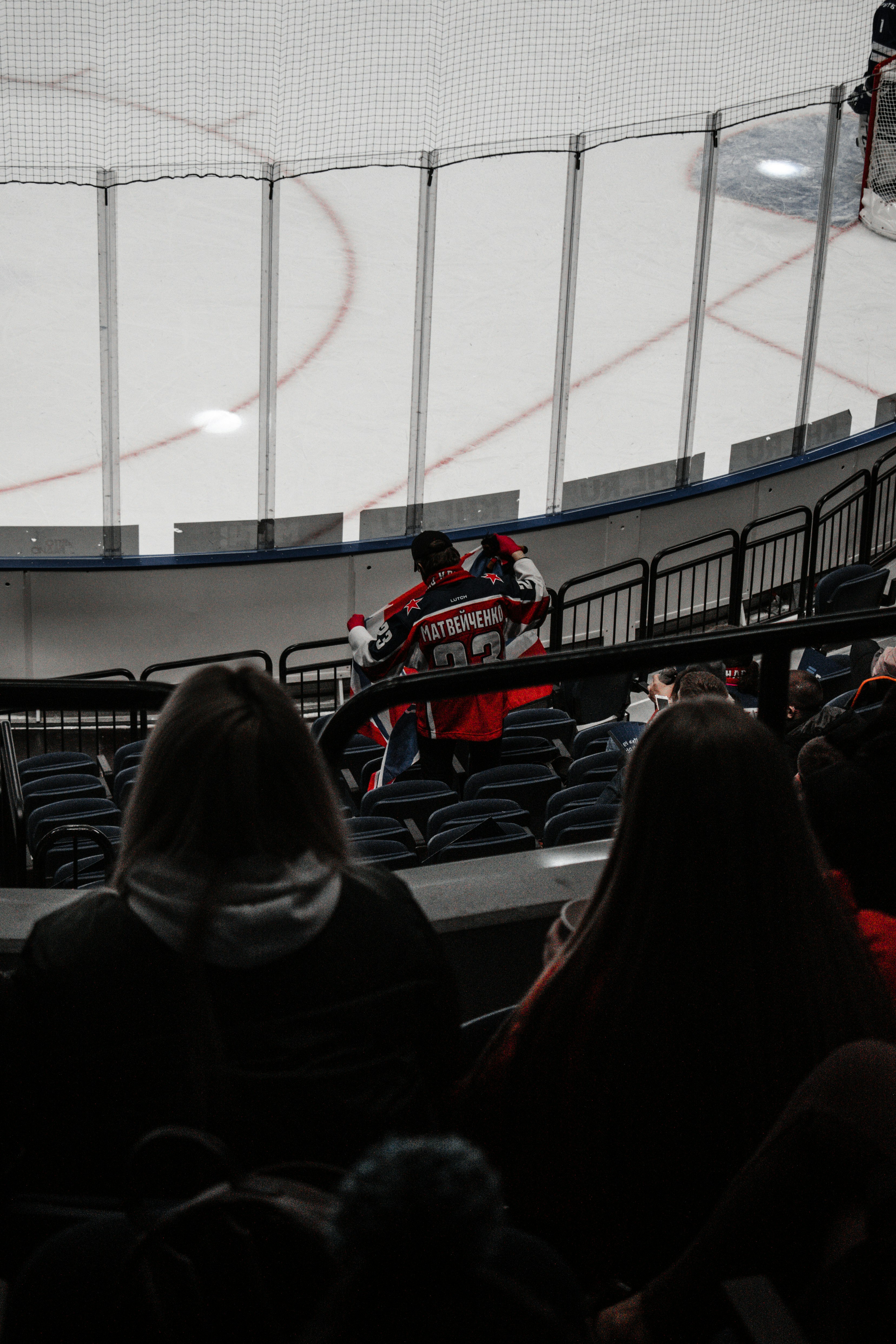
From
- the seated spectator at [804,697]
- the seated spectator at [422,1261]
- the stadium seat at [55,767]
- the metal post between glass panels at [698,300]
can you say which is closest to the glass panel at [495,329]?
the metal post between glass panels at [698,300]

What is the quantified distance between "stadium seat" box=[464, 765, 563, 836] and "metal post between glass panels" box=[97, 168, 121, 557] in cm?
328

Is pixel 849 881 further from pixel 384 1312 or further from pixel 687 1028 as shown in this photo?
pixel 384 1312

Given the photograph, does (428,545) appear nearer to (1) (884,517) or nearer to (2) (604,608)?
(2) (604,608)

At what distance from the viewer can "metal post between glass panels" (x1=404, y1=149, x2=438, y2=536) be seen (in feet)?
23.8

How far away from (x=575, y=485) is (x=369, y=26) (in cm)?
760

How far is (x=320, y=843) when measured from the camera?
1.58 metres

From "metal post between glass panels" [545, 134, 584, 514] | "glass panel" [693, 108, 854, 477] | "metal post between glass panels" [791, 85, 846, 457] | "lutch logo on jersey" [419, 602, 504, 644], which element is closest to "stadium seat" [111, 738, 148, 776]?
"lutch logo on jersey" [419, 602, 504, 644]

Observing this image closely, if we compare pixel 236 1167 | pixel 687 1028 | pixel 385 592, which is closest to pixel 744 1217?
pixel 687 1028

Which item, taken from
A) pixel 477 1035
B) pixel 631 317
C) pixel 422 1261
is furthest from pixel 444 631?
pixel 422 1261

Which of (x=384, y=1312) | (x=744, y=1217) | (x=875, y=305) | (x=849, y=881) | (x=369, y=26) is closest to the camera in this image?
(x=384, y=1312)

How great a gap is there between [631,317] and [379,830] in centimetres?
658

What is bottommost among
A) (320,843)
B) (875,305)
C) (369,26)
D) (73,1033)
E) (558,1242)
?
(558,1242)

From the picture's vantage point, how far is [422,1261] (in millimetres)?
917

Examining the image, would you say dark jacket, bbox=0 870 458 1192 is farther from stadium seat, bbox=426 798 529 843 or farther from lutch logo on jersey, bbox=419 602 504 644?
lutch logo on jersey, bbox=419 602 504 644
